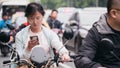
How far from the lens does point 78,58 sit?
3.82 m

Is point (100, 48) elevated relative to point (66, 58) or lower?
elevated

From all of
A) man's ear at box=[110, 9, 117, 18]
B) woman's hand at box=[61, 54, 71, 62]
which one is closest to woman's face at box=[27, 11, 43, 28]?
woman's hand at box=[61, 54, 71, 62]

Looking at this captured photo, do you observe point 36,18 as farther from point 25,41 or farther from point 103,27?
point 103,27

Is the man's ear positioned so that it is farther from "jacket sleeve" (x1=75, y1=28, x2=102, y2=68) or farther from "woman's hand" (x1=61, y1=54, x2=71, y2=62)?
"woman's hand" (x1=61, y1=54, x2=71, y2=62)

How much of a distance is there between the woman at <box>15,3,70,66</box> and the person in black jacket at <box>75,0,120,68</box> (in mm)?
1696

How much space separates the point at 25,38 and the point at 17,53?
464mm

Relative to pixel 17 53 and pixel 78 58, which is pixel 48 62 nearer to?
pixel 17 53

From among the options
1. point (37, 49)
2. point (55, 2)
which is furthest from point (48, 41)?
point (55, 2)

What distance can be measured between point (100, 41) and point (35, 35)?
2.29 metres

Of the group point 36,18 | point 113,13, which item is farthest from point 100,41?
point 36,18

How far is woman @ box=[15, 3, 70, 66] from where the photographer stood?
573cm

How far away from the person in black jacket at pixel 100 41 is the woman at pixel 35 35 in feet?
5.56

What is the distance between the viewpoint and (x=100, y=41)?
3762 millimetres

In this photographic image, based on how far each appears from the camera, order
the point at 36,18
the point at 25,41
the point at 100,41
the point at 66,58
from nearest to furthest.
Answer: the point at 100,41, the point at 66,58, the point at 36,18, the point at 25,41
